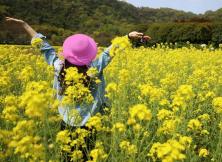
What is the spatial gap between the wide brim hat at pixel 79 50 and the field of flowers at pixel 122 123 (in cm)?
20

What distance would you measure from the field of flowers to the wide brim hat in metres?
0.20

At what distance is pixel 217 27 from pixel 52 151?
1930 cm

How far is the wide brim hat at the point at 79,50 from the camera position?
3533 mm

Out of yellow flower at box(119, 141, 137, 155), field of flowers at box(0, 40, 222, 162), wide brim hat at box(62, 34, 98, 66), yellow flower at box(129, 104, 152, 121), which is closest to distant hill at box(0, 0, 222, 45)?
field of flowers at box(0, 40, 222, 162)

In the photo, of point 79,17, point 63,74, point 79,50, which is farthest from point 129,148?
point 79,17

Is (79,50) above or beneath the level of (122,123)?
above

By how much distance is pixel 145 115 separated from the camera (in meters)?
2.29

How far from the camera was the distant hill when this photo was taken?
1028 inches

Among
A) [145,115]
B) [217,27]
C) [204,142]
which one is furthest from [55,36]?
[145,115]

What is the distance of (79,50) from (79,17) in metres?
33.1

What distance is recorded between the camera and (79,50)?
11.5 ft

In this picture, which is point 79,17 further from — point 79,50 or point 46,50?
point 79,50

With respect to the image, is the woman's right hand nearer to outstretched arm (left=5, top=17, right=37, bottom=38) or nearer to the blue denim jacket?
outstretched arm (left=5, top=17, right=37, bottom=38)

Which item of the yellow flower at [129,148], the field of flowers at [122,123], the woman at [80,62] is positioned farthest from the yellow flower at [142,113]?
the woman at [80,62]
